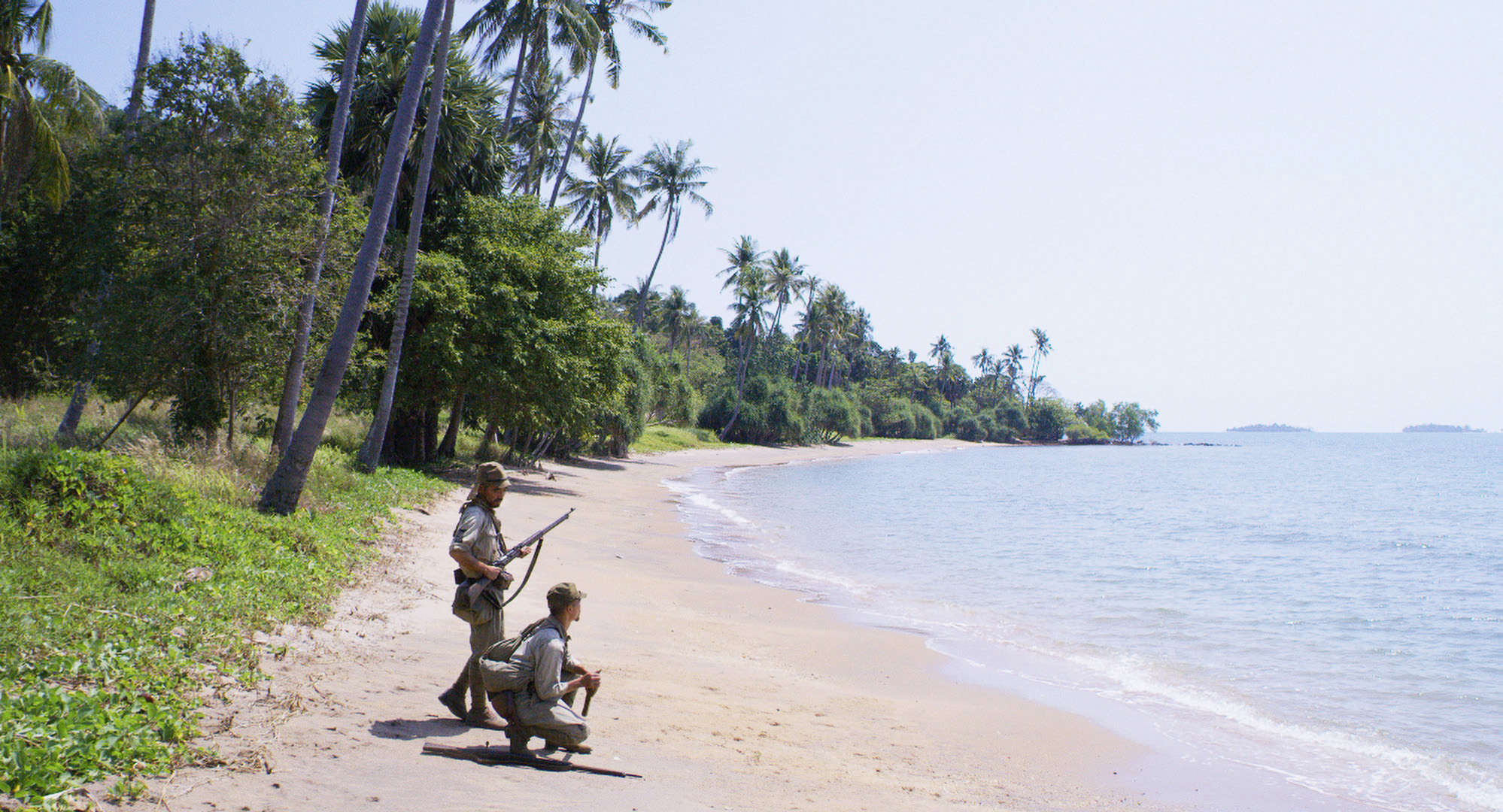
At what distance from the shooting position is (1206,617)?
13.8m

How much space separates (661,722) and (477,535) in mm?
2018

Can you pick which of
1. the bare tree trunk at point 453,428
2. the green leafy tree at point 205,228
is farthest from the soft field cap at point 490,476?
the bare tree trunk at point 453,428

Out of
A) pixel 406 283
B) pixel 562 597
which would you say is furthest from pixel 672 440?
pixel 562 597

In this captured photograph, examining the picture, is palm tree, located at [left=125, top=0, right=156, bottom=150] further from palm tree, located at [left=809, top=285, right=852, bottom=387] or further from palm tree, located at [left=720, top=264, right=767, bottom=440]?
palm tree, located at [left=809, top=285, right=852, bottom=387]

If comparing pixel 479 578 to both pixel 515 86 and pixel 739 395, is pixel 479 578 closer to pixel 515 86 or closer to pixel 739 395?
pixel 515 86

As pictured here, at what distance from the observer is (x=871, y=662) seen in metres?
9.78

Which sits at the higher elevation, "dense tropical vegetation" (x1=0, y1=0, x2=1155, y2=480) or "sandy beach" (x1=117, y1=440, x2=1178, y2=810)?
"dense tropical vegetation" (x1=0, y1=0, x2=1155, y2=480)

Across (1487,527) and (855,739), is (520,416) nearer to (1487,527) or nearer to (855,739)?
(855,739)

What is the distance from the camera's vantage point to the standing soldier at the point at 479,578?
5477 millimetres

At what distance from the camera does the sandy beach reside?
4.67 meters

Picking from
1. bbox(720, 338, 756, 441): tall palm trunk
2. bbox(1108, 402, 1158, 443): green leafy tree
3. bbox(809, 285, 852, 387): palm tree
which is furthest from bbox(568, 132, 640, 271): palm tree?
bbox(1108, 402, 1158, 443): green leafy tree

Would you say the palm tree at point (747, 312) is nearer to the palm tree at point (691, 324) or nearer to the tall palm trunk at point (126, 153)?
the palm tree at point (691, 324)

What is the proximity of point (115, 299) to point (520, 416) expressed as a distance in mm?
10782

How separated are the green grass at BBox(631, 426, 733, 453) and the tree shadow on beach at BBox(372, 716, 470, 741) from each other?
41245 mm
